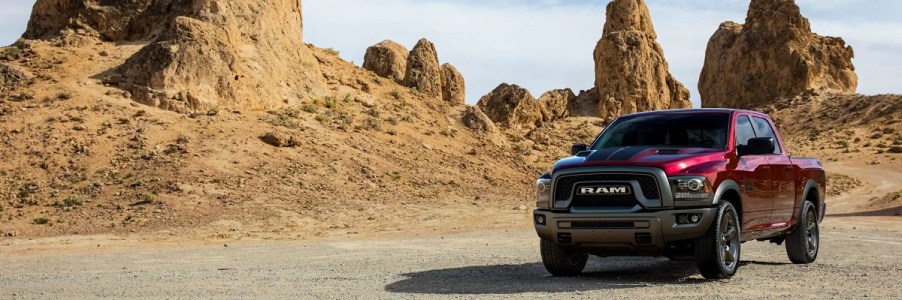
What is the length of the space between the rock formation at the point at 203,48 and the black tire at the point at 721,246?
26.9 m

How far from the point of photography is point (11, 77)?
114ft

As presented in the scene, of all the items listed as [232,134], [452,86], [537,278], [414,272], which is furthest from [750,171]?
[452,86]

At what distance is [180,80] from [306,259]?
20358 mm

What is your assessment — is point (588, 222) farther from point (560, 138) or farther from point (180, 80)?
point (560, 138)

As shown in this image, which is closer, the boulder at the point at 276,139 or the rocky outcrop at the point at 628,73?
the boulder at the point at 276,139

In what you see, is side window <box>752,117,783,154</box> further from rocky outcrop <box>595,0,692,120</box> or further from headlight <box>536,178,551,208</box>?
rocky outcrop <box>595,0,692,120</box>

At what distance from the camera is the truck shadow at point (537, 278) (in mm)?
10773

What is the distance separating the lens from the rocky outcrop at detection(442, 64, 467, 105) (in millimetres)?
50469

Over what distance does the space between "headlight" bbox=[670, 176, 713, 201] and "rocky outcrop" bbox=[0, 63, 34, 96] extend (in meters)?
→ 29.7

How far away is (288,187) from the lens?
31.3 m

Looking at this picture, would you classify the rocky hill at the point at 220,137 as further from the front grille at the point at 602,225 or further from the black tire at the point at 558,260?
the front grille at the point at 602,225

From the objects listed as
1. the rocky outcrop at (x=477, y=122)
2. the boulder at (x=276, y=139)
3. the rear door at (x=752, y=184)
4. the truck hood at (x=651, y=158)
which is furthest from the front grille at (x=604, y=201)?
the rocky outcrop at (x=477, y=122)

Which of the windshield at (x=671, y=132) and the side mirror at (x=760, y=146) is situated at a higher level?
the windshield at (x=671, y=132)

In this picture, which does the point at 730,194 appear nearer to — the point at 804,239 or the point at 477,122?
the point at 804,239
